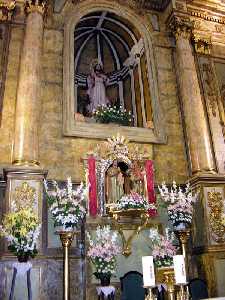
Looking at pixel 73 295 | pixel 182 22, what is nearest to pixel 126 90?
pixel 182 22

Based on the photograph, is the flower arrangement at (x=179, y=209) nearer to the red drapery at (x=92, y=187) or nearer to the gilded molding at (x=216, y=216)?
the gilded molding at (x=216, y=216)

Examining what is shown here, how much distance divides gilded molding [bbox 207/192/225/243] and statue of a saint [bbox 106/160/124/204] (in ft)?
6.80

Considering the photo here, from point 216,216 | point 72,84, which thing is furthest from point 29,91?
point 216,216

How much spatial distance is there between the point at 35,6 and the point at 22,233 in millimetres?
5932

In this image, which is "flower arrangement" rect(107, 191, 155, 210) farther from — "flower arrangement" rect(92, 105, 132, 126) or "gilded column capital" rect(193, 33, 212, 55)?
"gilded column capital" rect(193, 33, 212, 55)

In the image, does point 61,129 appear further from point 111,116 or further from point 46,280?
point 46,280

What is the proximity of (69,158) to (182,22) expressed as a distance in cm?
552

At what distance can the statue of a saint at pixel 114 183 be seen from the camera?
912 centimetres

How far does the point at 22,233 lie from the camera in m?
6.64

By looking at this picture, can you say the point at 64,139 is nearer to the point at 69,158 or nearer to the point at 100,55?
the point at 69,158

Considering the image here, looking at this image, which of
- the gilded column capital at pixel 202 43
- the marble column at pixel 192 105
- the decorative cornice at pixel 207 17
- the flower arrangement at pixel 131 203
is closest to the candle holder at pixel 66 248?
the flower arrangement at pixel 131 203

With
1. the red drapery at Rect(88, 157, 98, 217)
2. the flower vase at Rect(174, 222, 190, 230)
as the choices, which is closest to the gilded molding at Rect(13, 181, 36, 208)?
the red drapery at Rect(88, 157, 98, 217)

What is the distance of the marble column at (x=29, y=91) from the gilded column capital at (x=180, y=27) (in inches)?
152

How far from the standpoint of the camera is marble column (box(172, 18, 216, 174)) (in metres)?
9.84
